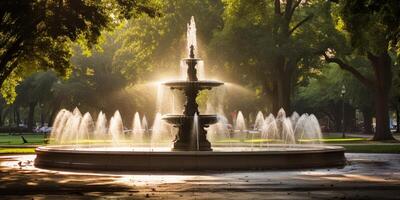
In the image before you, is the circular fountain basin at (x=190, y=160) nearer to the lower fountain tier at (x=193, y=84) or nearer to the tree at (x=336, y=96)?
the lower fountain tier at (x=193, y=84)

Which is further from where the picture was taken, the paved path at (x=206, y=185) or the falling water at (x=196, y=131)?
the falling water at (x=196, y=131)

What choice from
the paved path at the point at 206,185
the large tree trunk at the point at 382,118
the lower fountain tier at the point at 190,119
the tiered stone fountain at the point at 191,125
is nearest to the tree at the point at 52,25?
the tiered stone fountain at the point at 191,125

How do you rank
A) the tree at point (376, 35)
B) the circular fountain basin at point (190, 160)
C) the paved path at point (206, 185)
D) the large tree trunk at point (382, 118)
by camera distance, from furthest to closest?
the large tree trunk at point (382, 118), the circular fountain basin at point (190, 160), the tree at point (376, 35), the paved path at point (206, 185)

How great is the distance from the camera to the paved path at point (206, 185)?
1456cm

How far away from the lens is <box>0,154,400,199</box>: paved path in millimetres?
14565

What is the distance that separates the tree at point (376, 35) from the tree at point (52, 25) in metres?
10.5

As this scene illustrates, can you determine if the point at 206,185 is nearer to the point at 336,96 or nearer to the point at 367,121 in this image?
the point at 336,96

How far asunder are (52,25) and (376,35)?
17.5 metres

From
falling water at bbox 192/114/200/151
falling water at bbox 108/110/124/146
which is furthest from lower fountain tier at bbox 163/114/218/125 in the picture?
falling water at bbox 108/110/124/146

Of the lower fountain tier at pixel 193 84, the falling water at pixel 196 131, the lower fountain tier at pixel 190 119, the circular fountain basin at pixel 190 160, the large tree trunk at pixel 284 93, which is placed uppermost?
the large tree trunk at pixel 284 93

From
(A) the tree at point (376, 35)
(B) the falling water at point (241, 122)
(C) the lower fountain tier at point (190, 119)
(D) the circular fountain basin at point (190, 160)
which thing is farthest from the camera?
(B) the falling water at point (241, 122)

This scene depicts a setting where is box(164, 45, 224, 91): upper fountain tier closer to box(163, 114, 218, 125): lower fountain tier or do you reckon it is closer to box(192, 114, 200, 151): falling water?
box(163, 114, 218, 125): lower fountain tier

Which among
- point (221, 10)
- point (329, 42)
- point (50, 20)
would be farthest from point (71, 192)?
point (221, 10)

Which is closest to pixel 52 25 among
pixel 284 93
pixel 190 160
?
pixel 190 160
